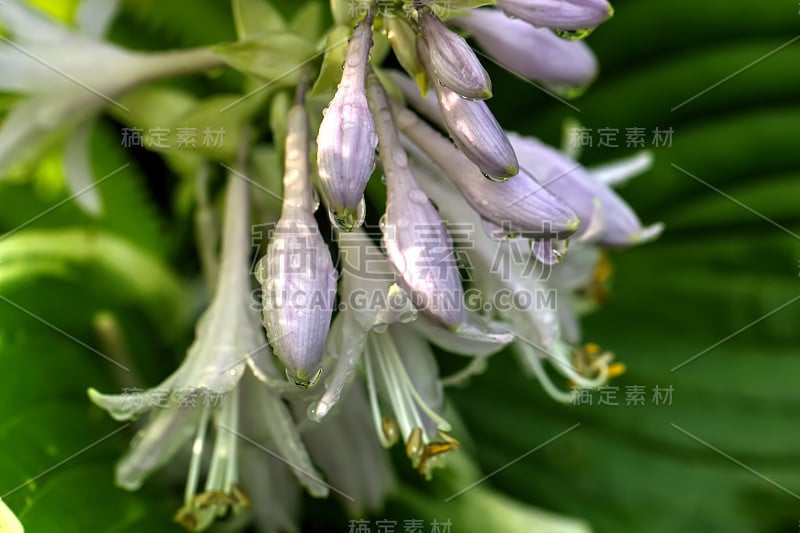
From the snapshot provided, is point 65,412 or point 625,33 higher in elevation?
point 625,33

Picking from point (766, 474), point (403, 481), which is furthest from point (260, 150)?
point (766, 474)

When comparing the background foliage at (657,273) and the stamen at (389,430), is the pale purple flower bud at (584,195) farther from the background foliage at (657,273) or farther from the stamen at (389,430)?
the background foliage at (657,273)

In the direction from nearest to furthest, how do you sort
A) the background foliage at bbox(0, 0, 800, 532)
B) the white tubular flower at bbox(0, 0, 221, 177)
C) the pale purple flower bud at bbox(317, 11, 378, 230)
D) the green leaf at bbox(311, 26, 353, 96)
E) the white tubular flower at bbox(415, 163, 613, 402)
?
the pale purple flower bud at bbox(317, 11, 378, 230)
the green leaf at bbox(311, 26, 353, 96)
the white tubular flower at bbox(415, 163, 613, 402)
the white tubular flower at bbox(0, 0, 221, 177)
the background foliage at bbox(0, 0, 800, 532)

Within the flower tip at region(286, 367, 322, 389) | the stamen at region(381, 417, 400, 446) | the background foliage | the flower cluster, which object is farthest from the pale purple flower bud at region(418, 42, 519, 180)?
the background foliage

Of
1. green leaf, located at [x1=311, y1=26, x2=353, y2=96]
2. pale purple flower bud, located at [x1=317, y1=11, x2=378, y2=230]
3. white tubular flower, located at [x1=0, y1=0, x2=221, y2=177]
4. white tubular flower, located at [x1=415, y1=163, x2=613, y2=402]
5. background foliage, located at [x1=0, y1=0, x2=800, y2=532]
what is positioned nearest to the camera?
pale purple flower bud, located at [x1=317, y1=11, x2=378, y2=230]

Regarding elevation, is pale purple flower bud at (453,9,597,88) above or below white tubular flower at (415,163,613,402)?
above

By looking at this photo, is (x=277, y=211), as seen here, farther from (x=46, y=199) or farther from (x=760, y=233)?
(x=760, y=233)

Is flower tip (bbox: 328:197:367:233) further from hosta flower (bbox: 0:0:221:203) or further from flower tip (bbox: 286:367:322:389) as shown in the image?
hosta flower (bbox: 0:0:221:203)

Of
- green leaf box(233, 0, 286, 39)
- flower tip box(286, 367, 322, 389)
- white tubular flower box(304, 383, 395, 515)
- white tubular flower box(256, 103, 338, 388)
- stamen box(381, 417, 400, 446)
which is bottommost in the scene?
white tubular flower box(304, 383, 395, 515)

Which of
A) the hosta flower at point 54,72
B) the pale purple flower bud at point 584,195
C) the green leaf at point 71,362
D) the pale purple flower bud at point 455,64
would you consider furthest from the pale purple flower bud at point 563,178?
the green leaf at point 71,362
